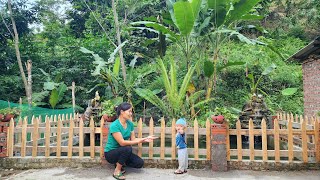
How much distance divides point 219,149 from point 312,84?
A: 5394 millimetres

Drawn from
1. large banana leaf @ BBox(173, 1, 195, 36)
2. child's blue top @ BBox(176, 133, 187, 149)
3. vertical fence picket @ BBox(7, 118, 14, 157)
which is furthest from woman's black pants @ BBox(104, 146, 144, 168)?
large banana leaf @ BBox(173, 1, 195, 36)

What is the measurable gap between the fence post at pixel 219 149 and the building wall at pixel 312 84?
4.80 m

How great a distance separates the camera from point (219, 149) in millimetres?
4668

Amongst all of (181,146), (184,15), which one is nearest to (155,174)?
(181,146)

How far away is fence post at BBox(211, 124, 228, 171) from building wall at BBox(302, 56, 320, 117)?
15.8 ft

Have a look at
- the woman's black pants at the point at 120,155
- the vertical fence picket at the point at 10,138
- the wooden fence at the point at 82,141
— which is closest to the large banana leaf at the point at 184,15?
the wooden fence at the point at 82,141

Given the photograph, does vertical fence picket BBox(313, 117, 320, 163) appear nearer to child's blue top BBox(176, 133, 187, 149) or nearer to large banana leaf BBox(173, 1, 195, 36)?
child's blue top BBox(176, 133, 187, 149)

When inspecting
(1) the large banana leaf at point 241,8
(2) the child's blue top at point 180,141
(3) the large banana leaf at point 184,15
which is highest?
(1) the large banana leaf at point 241,8

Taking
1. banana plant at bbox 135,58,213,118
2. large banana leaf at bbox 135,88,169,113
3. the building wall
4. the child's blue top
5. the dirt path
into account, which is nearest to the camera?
the dirt path

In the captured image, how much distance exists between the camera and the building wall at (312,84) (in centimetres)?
804

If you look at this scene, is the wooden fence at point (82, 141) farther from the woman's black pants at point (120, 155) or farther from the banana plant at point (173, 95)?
the banana plant at point (173, 95)

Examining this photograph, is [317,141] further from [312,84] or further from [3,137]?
[3,137]

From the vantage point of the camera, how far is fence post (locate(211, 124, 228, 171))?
184 inches

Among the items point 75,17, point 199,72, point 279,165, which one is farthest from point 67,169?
point 75,17
